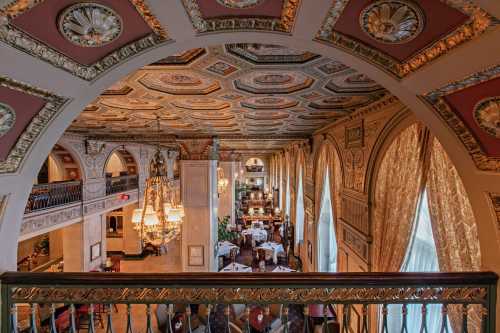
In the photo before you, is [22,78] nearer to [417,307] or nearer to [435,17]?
[435,17]

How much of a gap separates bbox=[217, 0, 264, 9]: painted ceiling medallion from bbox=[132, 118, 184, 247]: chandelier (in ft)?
12.9

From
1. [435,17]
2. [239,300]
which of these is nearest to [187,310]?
[239,300]

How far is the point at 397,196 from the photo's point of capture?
385 cm

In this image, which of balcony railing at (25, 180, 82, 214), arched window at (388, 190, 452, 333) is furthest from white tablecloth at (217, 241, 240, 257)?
arched window at (388, 190, 452, 333)

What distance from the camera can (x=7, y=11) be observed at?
3.86 feet

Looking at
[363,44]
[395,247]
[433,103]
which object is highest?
[363,44]

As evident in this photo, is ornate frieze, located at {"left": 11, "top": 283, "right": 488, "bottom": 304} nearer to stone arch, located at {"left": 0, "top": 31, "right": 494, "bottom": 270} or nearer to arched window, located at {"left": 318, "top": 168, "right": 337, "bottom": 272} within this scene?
stone arch, located at {"left": 0, "top": 31, "right": 494, "bottom": 270}

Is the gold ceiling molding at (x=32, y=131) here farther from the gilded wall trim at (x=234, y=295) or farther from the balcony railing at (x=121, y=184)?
the balcony railing at (x=121, y=184)

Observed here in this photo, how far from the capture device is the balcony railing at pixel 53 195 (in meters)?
7.34

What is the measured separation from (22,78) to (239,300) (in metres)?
1.70

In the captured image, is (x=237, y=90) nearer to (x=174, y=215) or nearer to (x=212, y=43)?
(x=212, y=43)

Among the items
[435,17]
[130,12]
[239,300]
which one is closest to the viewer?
[435,17]

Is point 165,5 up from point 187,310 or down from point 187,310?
up

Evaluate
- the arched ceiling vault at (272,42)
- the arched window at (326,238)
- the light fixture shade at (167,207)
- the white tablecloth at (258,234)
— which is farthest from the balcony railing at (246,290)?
the white tablecloth at (258,234)
